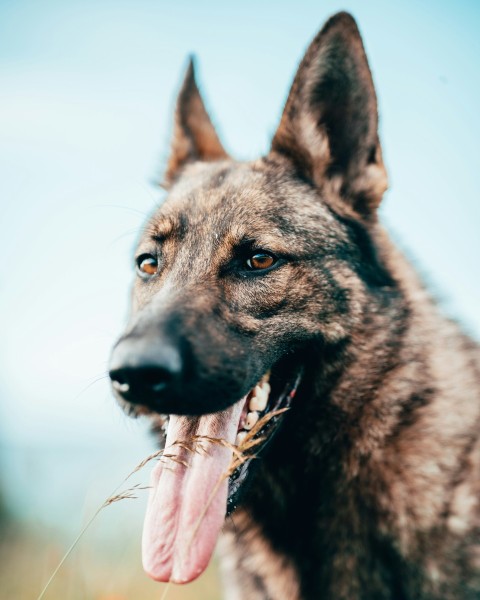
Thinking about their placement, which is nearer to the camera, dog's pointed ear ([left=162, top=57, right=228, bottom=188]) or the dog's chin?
the dog's chin

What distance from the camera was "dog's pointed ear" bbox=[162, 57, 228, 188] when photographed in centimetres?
324

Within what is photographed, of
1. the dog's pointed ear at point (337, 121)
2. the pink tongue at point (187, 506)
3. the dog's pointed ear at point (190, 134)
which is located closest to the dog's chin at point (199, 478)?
the pink tongue at point (187, 506)

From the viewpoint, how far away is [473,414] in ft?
7.80

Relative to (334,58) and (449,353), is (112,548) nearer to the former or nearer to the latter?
(449,353)

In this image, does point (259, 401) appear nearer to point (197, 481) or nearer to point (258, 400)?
point (258, 400)

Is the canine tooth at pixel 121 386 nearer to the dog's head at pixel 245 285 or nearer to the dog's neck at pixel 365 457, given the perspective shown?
the dog's head at pixel 245 285

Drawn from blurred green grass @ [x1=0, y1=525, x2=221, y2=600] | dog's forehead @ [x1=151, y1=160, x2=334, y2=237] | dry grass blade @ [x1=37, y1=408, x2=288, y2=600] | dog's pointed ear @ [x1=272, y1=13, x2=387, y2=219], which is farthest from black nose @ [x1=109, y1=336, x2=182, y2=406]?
dog's pointed ear @ [x1=272, y1=13, x2=387, y2=219]

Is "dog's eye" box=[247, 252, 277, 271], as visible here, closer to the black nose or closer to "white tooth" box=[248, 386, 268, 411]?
"white tooth" box=[248, 386, 268, 411]

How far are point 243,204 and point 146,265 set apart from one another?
576 millimetres

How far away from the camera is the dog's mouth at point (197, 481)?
183cm

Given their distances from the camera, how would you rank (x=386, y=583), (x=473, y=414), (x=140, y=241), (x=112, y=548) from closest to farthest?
(x=386, y=583) < (x=473, y=414) < (x=140, y=241) < (x=112, y=548)

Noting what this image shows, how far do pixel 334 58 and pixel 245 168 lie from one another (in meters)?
0.67

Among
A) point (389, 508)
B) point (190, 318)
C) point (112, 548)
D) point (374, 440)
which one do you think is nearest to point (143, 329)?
point (190, 318)

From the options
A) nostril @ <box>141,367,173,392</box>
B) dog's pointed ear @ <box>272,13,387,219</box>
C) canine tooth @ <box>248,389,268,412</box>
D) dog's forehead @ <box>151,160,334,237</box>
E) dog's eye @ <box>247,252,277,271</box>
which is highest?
dog's pointed ear @ <box>272,13,387,219</box>
